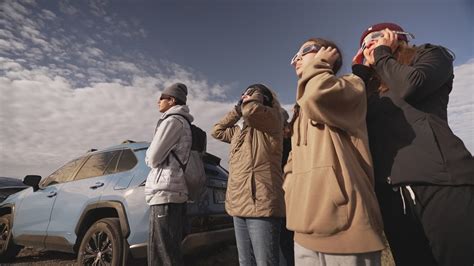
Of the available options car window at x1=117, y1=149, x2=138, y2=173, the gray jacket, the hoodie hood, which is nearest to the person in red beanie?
the gray jacket

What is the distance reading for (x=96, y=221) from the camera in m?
→ 3.72

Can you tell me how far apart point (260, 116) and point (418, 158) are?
132cm

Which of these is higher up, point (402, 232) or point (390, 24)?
point (390, 24)

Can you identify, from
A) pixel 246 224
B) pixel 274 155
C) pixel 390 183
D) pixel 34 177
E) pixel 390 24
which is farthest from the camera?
pixel 34 177

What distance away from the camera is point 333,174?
3.67 ft

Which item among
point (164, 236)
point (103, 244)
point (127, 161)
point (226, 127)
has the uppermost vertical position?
point (226, 127)

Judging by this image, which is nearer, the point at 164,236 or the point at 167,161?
the point at 164,236

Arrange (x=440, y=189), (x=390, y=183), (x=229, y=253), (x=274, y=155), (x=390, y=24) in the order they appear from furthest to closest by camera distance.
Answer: (x=229, y=253)
(x=274, y=155)
(x=390, y=24)
(x=390, y=183)
(x=440, y=189)

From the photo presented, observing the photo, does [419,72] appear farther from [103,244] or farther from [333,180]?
[103,244]

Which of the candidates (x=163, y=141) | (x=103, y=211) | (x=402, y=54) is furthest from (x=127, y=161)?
(x=402, y=54)

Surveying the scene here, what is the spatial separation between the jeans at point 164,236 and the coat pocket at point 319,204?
1512 millimetres

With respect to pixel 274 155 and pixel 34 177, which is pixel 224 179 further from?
pixel 34 177

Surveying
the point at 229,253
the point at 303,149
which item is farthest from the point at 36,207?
the point at 303,149

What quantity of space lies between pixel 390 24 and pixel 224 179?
286 cm
